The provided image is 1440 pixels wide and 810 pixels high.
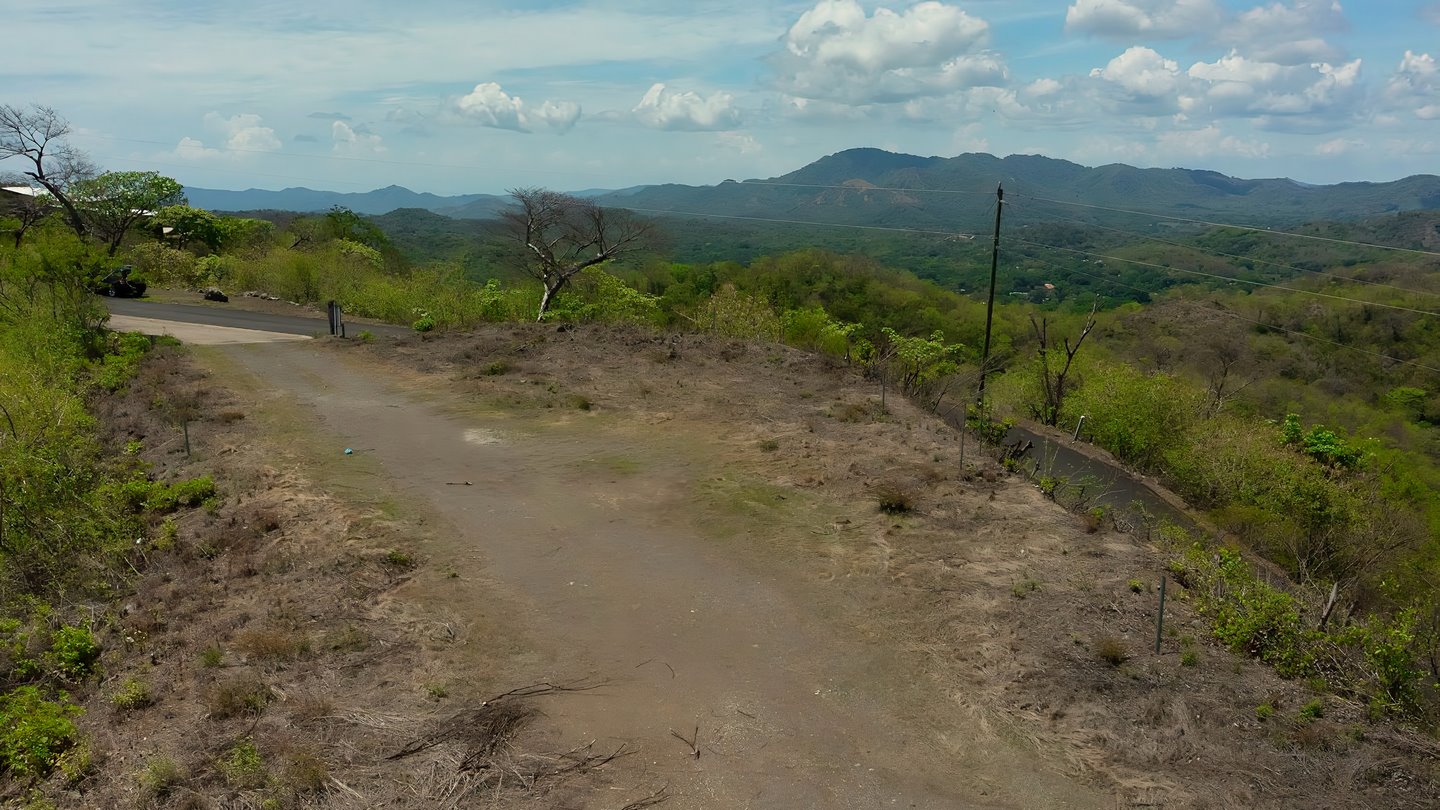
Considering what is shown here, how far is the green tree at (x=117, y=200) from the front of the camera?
35344mm

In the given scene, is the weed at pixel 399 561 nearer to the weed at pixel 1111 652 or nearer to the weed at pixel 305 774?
the weed at pixel 305 774

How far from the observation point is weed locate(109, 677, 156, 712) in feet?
23.6

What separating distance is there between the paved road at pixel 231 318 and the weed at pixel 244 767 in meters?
20.8

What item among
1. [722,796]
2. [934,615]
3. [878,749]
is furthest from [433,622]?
[934,615]

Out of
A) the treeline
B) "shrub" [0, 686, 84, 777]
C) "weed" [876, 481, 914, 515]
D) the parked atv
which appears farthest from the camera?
the parked atv

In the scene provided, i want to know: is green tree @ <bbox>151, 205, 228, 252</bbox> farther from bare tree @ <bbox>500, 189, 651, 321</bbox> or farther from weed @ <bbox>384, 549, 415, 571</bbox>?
weed @ <bbox>384, 549, 415, 571</bbox>

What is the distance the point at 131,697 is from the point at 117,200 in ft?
123

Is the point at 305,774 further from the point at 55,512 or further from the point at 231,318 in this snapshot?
the point at 231,318

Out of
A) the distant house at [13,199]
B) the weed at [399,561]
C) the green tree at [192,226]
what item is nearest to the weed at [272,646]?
the weed at [399,561]

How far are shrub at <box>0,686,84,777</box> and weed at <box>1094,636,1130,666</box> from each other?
906cm

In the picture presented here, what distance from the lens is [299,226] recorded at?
45.9 m

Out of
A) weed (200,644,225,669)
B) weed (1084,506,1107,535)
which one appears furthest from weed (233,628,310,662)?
weed (1084,506,1107,535)

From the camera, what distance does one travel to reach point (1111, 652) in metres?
7.90

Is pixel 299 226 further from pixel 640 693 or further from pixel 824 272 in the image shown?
pixel 640 693
